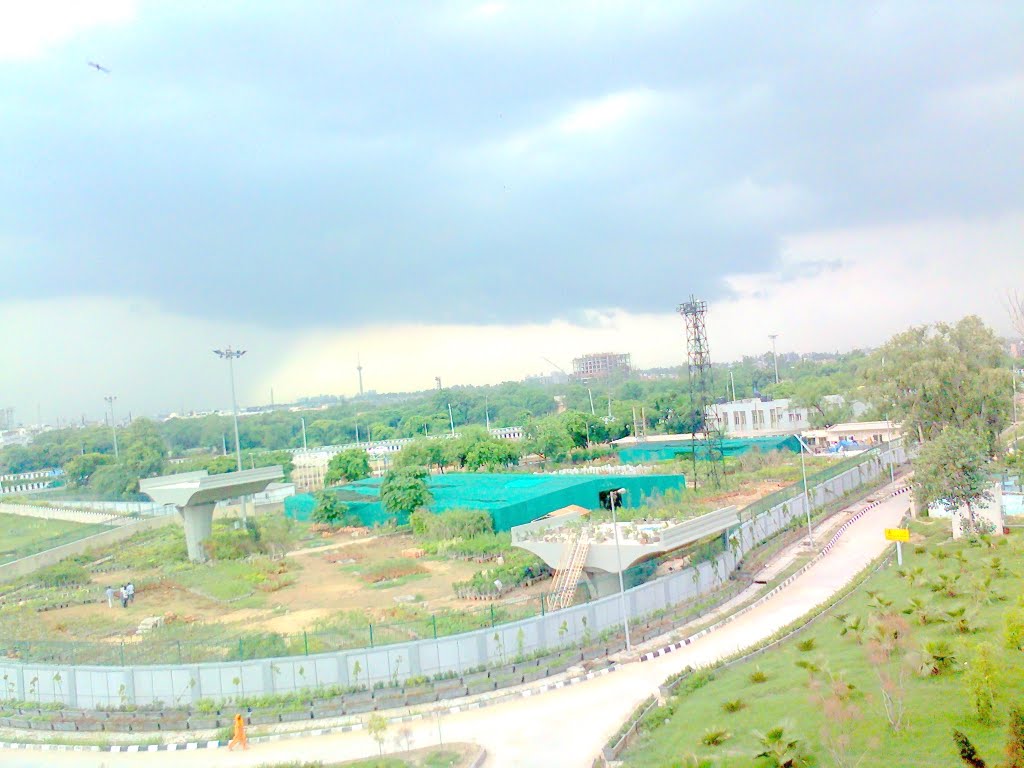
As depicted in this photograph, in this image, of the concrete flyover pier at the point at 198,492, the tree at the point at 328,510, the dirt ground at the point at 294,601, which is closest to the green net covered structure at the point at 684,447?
the tree at the point at 328,510

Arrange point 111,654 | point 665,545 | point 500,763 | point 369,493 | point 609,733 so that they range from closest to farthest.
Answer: point 500,763
point 609,733
point 111,654
point 665,545
point 369,493

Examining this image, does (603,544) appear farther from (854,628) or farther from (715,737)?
(715,737)

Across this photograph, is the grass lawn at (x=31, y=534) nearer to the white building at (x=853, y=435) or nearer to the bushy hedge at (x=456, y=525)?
the bushy hedge at (x=456, y=525)

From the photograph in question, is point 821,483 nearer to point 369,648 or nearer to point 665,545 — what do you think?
point 665,545

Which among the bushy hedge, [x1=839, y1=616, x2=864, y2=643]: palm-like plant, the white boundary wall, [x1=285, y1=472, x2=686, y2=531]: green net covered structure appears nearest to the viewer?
[x1=839, y1=616, x2=864, y2=643]: palm-like plant

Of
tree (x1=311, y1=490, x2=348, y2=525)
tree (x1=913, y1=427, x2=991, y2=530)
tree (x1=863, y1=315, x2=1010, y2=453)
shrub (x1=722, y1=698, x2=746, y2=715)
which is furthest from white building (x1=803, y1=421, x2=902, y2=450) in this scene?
shrub (x1=722, y1=698, x2=746, y2=715)

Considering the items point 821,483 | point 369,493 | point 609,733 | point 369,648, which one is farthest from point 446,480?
point 609,733

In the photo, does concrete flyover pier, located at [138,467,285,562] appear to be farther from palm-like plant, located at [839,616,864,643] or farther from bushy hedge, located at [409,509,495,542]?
palm-like plant, located at [839,616,864,643]

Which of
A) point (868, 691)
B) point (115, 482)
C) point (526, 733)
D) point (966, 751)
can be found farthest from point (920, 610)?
point (115, 482)
